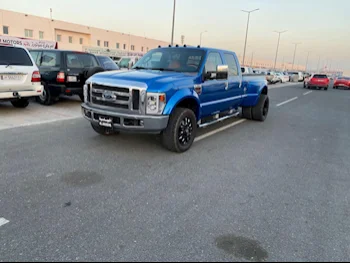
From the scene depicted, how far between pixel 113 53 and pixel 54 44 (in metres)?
18.3

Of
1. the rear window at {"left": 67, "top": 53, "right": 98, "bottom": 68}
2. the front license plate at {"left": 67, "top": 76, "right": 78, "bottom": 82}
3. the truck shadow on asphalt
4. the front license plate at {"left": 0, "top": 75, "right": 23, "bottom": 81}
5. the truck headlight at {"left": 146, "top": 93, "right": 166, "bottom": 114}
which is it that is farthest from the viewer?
the rear window at {"left": 67, "top": 53, "right": 98, "bottom": 68}

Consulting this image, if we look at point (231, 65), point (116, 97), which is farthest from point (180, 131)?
point (231, 65)

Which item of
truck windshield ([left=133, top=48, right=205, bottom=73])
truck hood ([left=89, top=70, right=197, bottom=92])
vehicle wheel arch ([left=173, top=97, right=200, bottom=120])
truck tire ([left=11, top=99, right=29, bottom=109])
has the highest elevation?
truck windshield ([left=133, top=48, right=205, bottom=73])

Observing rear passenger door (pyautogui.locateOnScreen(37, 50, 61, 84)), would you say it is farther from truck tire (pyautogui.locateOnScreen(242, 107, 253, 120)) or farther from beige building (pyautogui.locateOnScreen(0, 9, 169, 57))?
A: beige building (pyautogui.locateOnScreen(0, 9, 169, 57))

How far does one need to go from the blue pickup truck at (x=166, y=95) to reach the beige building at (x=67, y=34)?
36.8 meters

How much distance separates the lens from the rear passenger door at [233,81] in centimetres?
684

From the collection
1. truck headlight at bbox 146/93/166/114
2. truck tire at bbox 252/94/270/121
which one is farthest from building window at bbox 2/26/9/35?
truck headlight at bbox 146/93/166/114

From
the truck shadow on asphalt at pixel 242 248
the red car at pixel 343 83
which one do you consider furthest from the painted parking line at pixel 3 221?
the red car at pixel 343 83

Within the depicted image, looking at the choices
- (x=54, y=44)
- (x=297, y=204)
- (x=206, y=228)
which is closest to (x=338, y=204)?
(x=297, y=204)

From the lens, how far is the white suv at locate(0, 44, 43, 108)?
7.27 metres

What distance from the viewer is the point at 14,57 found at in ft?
24.8

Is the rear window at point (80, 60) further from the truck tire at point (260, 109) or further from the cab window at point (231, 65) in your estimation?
the truck tire at point (260, 109)

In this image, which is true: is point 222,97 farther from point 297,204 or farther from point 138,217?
point 138,217

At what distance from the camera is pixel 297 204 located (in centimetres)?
356
